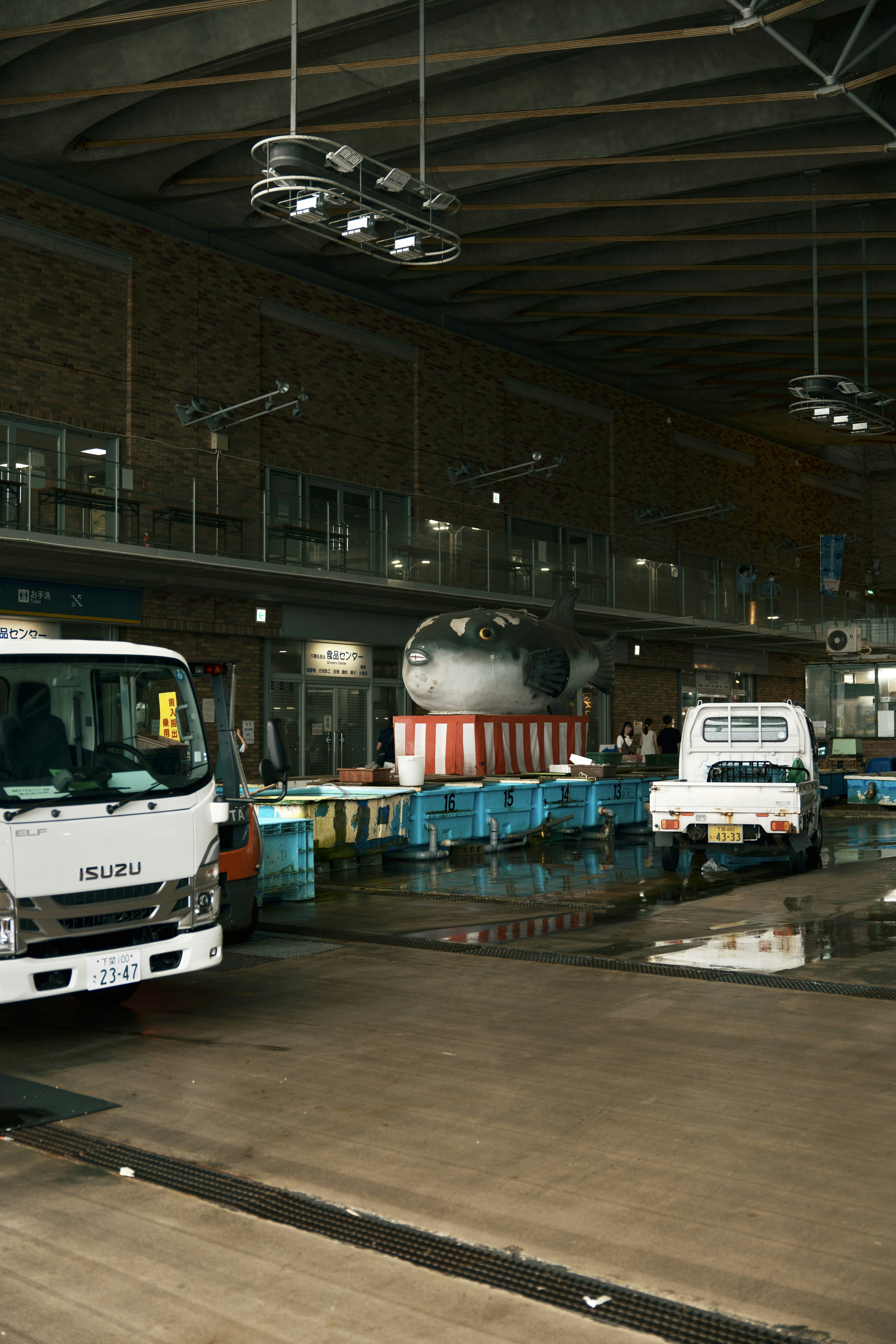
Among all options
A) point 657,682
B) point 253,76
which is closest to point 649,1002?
point 253,76

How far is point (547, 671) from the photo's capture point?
63.9ft

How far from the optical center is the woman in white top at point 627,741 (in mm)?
26625

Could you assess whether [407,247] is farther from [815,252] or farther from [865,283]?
[865,283]

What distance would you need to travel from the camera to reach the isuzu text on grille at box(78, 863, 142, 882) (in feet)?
20.1

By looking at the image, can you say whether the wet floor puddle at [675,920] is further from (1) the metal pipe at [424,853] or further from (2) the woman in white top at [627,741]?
(2) the woman in white top at [627,741]

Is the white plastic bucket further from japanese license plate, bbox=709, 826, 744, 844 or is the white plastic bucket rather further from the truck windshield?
the truck windshield

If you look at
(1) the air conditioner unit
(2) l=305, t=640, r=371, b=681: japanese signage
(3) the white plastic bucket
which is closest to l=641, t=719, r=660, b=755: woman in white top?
(2) l=305, t=640, r=371, b=681: japanese signage

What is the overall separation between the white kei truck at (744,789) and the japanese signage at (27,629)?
430 inches

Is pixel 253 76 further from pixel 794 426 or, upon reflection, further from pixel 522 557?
pixel 794 426

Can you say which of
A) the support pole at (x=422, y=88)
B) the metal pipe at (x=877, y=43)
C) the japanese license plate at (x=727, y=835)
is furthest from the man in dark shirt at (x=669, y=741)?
the support pole at (x=422, y=88)

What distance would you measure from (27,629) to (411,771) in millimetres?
8411

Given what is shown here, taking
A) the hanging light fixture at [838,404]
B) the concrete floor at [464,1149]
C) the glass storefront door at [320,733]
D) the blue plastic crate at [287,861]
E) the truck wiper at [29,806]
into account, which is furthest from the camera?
the glass storefront door at [320,733]

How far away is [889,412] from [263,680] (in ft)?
77.5

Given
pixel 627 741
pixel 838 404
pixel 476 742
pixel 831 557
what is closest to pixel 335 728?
pixel 627 741
